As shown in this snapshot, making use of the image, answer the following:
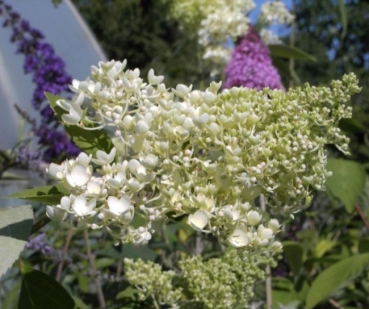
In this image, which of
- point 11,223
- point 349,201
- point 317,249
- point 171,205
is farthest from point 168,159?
point 317,249

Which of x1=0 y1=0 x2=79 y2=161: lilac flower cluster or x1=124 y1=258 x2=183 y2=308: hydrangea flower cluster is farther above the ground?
x1=0 y1=0 x2=79 y2=161: lilac flower cluster

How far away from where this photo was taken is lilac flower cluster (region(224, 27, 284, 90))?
1.33 m

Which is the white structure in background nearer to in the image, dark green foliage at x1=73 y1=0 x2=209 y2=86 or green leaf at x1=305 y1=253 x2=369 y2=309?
green leaf at x1=305 y1=253 x2=369 y2=309

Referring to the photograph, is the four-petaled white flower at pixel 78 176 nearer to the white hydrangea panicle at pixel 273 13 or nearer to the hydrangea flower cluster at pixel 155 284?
the hydrangea flower cluster at pixel 155 284

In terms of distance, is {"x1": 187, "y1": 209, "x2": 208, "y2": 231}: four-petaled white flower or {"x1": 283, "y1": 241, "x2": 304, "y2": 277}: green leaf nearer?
{"x1": 187, "y1": 209, "x2": 208, "y2": 231}: four-petaled white flower

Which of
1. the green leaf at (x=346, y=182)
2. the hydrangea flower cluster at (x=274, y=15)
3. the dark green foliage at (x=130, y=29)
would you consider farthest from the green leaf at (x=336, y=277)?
the dark green foliage at (x=130, y=29)

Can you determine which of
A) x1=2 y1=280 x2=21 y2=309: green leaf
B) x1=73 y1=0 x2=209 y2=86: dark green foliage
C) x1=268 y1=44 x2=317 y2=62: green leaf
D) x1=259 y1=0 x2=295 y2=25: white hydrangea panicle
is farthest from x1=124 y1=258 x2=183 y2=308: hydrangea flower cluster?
Result: x1=73 y1=0 x2=209 y2=86: dark green foliage

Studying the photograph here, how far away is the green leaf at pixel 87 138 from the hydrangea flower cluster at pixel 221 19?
3.35 ft

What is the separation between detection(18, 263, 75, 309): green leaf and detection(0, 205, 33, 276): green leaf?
9 centimetres

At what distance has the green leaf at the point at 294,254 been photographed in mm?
1239

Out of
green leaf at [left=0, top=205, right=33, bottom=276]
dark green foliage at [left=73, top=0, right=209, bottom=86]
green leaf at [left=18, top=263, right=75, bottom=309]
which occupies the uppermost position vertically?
green leaf at [left=0, top=205, right=33, bottom=276]

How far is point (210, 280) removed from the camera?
2.50 ft

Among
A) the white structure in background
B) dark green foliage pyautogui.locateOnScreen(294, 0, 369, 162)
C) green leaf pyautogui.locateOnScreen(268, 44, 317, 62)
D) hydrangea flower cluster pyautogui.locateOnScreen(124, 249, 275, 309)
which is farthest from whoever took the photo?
dark green foliage pyautogui.locateOnScreen(294, 0, 369, 162)

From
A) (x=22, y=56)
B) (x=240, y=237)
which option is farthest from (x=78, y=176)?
(x=22, y=56)
